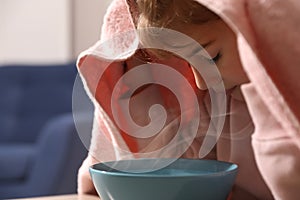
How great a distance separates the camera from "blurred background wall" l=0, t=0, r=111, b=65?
2.62 metres

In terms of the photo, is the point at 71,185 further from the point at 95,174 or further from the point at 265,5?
the point at 265,5

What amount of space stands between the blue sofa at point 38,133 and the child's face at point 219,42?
1172mm

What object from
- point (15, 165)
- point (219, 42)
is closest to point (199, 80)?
point (219, 42)

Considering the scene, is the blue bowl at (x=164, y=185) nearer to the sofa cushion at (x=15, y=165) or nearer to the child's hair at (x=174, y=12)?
the child's hair at (x=174, y=12)

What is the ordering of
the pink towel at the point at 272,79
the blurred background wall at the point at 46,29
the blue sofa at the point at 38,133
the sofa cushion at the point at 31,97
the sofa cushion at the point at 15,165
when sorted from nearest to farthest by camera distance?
the pink towel at the point at 272,79 → the blue sofa at the point at 38,133 → the sofa cushion at the point at 15,165 → the sofa cushion at the point at 31,97 → the blurred background wall at the point at 46,29

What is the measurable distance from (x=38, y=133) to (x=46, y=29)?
1.96 feet

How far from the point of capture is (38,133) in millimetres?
2250

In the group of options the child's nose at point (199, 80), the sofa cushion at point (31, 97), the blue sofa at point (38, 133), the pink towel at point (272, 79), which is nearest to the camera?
the pink towel at point (272, 79)

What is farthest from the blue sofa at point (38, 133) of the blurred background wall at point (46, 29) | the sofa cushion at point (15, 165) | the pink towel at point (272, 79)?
the pink towel at point (272, 79)

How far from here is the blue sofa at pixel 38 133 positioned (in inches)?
67.9

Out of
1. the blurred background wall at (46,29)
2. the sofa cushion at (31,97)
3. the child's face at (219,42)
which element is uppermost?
the child's face at (219,42)

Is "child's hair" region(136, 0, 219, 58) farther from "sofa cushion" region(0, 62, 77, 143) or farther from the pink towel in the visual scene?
"sofa cushion" region(0, 62, 77, 143)

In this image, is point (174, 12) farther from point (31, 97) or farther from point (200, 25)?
point (31, 97)

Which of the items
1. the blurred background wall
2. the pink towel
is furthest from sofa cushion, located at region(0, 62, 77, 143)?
the pink towel
